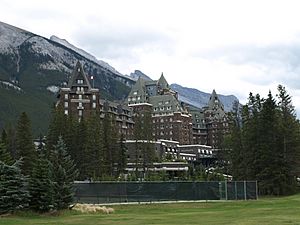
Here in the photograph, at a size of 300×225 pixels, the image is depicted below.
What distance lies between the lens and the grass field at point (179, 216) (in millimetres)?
30062

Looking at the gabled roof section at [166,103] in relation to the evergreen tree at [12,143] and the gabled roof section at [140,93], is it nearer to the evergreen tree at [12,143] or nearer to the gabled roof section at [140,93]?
the gabled roof section at [140,93]

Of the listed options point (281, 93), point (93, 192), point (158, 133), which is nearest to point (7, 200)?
point (93, 192)

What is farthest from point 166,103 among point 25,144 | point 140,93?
point 25,144

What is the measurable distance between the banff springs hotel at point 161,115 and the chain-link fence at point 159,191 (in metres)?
66.3

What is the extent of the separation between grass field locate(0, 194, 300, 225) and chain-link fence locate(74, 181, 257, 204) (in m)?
3.28

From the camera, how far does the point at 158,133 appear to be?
574ft

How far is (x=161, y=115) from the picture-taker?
580ft

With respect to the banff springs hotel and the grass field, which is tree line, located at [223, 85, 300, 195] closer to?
the grass field

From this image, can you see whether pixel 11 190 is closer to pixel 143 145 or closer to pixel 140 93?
pixel 143 145

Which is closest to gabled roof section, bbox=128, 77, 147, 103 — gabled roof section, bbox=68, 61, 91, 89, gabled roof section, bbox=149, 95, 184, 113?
gabled roof section, bbox=149, 95, 184, 113

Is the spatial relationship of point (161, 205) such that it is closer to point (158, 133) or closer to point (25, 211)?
point (25, 211)

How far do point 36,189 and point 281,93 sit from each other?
55421mm

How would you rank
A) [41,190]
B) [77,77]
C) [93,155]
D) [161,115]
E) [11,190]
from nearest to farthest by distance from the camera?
[11,190] → [41,190] → [93,155] → [77,77] → [161,115]

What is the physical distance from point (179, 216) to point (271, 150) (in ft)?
134
